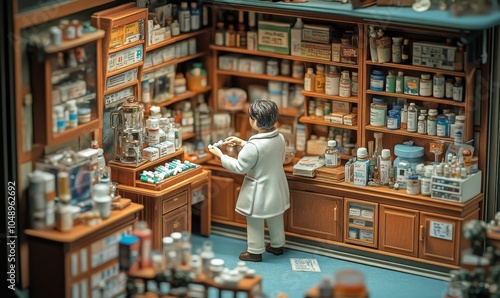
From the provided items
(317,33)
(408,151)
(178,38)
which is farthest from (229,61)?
(408,151)

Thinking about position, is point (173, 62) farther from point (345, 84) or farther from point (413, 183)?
point (413, 183)

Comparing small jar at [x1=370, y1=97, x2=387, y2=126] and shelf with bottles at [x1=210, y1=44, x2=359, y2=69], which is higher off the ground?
shelf with bottles at [x1=210, y1=44, x2=359, y2=69]

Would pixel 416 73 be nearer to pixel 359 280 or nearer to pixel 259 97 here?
pixel 259 97

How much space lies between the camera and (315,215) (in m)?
11.5

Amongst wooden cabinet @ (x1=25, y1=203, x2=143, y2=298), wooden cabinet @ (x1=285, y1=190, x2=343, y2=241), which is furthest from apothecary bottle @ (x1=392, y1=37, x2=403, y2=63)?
wooden cabinet @ (x1=25, y1=203, x2=143, y2=298)

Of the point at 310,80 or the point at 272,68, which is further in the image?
the point at 272,68

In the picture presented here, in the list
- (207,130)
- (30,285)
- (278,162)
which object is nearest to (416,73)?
(278,162)

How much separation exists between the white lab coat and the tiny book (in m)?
0.32

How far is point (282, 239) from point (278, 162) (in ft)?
2.77

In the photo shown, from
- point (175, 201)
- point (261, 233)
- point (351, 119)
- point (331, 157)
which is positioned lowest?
point (261, 233)

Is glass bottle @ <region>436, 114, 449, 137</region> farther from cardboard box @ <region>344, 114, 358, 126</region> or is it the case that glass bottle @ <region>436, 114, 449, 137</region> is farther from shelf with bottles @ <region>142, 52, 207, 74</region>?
shelf with bottles @ <region>142, 52, 207, 74</region>

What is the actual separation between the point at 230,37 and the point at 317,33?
3.37ft

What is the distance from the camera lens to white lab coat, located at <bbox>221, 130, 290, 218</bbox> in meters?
10.9

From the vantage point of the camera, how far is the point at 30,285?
390 inches
